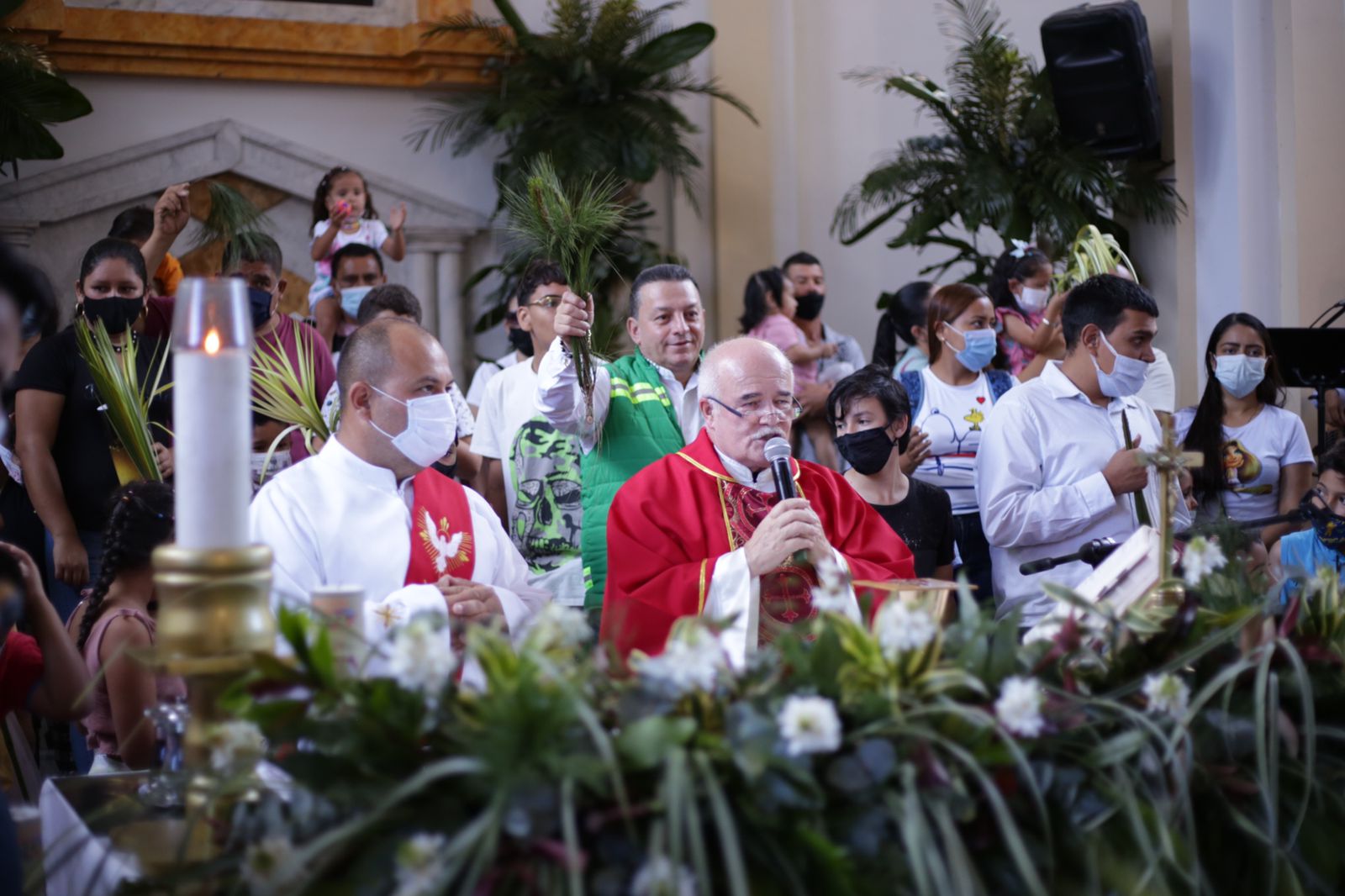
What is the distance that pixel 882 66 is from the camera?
10305 mm

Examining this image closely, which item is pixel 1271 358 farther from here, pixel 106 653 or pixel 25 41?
pixel 25 41

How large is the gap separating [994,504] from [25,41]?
6512 mm

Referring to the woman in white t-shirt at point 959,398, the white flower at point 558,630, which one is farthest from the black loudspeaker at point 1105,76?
the white flower at point 558,630

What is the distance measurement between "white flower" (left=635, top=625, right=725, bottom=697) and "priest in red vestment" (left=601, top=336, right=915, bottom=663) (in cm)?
172

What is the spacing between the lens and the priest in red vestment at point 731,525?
3592mm

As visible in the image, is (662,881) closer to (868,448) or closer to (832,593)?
(832,593)

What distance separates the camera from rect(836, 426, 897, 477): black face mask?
195 inches

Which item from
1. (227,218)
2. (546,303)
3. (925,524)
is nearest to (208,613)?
(925,524)

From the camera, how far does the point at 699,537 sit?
381 centimetres

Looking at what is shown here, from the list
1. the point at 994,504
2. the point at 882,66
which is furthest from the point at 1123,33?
the point at 994,504

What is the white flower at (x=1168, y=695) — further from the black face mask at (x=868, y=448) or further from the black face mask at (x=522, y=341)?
the black face mask at (x=522, y=341)

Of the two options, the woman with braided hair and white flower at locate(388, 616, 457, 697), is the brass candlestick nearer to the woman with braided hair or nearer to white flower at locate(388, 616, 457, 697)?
white flower at locate(388, 616, 457, 697)

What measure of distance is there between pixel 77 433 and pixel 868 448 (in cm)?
275

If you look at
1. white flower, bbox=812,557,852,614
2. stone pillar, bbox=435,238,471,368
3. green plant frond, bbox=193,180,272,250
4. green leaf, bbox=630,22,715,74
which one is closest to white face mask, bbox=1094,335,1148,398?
white flower, bbox=812,557,852,614
